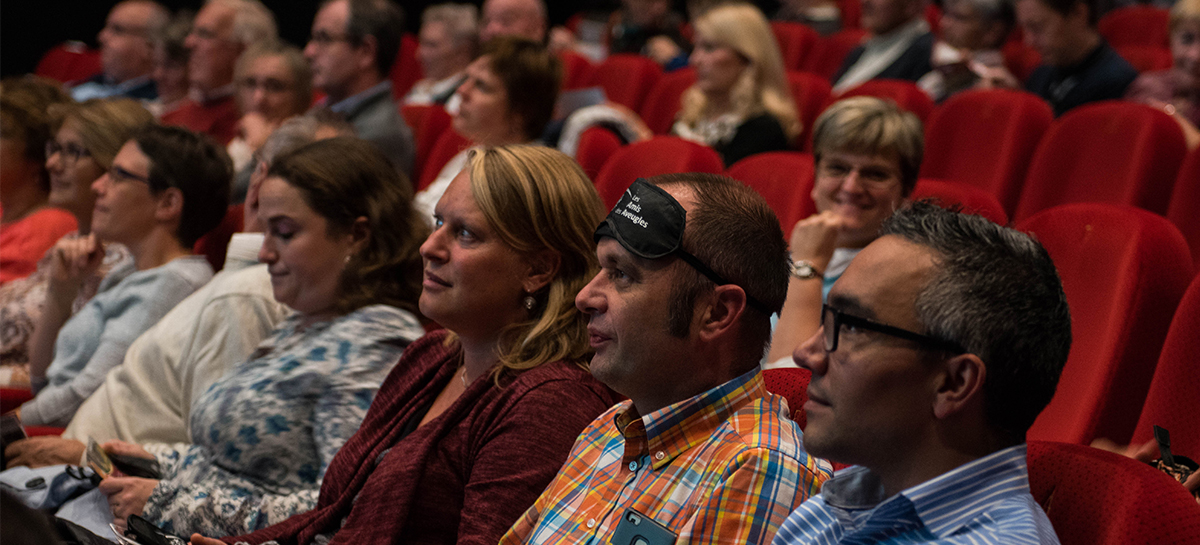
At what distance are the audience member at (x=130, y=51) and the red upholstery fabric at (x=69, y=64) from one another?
1.81 ft

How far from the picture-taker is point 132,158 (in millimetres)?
2684

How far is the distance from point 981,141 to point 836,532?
219 centimetres

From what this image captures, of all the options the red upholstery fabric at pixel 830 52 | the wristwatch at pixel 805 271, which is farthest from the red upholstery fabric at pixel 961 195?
the red upholstery fabric at pixel 830 52

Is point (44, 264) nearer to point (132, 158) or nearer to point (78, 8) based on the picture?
point (132, 158)

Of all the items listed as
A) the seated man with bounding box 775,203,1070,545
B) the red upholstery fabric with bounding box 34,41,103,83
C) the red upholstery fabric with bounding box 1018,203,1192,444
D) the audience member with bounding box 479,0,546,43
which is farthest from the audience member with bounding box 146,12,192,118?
the seated man with bounding box 775,203,1070,545

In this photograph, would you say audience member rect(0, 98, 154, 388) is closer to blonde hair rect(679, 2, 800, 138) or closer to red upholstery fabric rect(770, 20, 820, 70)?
blonde hair rect(679, 2, 800, 138)

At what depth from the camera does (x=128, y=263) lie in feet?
8.92

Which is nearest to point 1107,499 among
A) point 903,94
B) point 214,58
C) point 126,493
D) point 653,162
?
point 126,493

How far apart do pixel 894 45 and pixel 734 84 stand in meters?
0.98

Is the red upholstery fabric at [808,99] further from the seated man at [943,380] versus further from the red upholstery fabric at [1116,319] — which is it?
the seated man at [943,380]

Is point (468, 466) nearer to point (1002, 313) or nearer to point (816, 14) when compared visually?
point (1002, 313)

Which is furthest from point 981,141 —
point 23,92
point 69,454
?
point 23,92

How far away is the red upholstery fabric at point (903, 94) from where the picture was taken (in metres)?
3.33

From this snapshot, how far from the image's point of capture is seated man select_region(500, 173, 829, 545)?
1.20m
